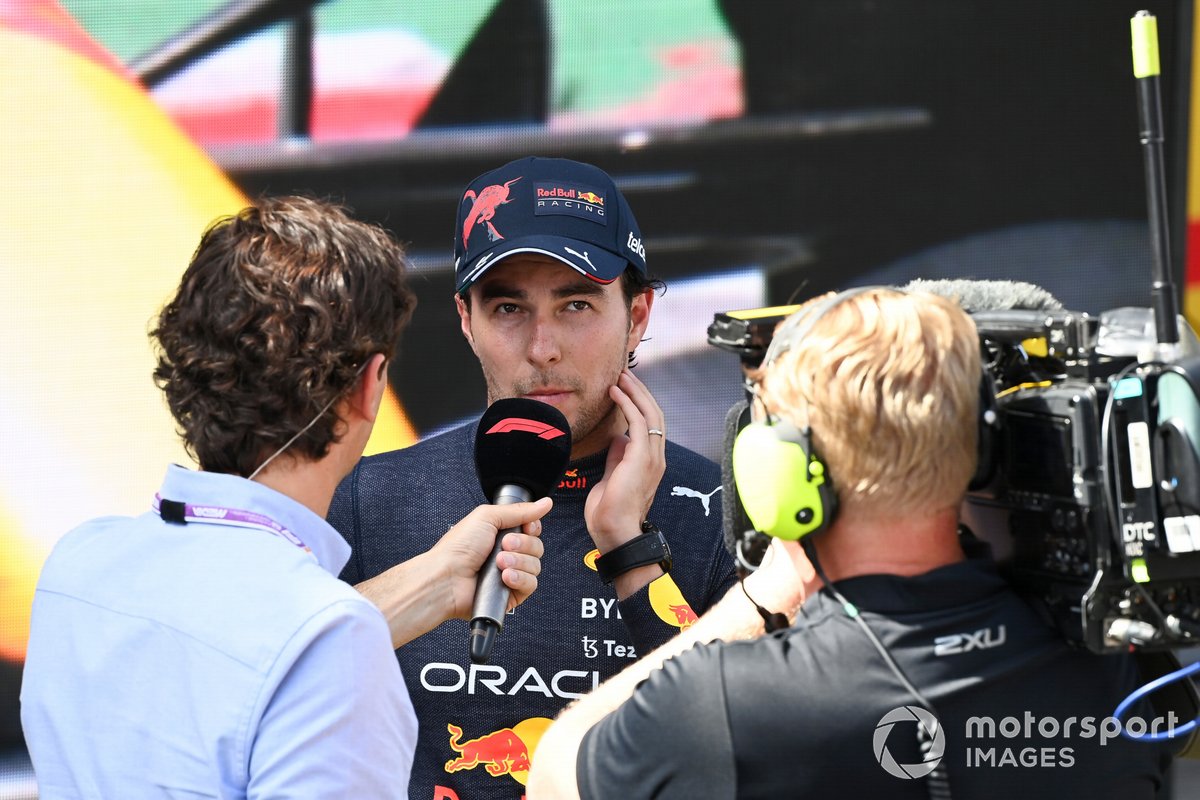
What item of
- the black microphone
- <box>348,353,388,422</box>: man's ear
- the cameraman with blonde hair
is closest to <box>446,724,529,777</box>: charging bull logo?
the black microphone

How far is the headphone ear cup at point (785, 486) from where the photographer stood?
1.20m

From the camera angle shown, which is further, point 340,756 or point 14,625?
point 14,625

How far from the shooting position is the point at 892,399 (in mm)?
1192

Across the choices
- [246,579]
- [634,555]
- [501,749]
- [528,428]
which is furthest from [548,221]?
[246,579]

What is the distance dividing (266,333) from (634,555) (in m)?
0.67

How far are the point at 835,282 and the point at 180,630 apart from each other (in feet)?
7.39

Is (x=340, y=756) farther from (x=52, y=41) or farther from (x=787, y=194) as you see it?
(x=52, y=41)

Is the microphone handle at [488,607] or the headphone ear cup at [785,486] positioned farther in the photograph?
the microphone handle at [488,607]

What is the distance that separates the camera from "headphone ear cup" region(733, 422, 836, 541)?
120 cm

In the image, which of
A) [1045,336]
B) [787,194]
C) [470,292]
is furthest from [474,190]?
[787,194]

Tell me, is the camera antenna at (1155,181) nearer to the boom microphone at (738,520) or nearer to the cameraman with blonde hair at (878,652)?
the cameraman with blonde hair at (878,652)

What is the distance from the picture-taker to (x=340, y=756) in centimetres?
110

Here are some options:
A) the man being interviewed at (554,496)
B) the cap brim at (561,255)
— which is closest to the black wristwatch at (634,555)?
the man being interviewed at (554,496)

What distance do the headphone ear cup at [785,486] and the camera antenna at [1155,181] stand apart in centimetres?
34
